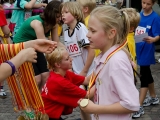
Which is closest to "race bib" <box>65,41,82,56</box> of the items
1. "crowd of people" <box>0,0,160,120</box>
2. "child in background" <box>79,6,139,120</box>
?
"crowd of people" <box>0,0,160,120</box>

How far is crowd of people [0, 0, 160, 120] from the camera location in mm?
2189

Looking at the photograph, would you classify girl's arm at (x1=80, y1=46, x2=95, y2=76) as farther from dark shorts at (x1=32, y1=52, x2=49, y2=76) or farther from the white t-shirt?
dark shorts at (x1=32, y1=52, x2=49, y2=76)

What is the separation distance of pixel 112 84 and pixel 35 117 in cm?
93

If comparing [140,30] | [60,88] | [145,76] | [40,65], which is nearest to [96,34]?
[60,88]

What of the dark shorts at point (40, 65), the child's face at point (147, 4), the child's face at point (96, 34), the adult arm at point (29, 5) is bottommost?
the dark shorts at point (40, 65)

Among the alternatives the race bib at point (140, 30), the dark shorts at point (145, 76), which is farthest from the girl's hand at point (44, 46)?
the dark shorts at point (145, 76)

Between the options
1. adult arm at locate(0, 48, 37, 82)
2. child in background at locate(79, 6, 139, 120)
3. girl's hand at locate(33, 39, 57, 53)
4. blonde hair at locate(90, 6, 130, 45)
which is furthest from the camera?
girl's hand at locate(33, 39, 57, 53)

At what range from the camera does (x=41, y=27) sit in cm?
429

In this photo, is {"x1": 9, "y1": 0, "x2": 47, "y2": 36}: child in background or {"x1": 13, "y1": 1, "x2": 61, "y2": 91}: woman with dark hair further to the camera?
{"x1": 9, "y1": 0, "x2": 47, "y2": 36}: child in background

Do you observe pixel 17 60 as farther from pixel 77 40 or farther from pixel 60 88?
pixel 77 40

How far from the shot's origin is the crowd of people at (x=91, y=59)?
2189 mm

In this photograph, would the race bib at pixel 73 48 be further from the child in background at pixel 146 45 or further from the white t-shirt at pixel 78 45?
the child in background at pixel 146 45

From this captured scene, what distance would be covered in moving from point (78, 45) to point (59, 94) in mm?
989

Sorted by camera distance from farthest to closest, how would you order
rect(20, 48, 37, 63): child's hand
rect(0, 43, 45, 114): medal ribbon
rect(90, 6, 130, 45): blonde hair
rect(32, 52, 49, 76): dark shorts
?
rect(32, 52, 49, 76): dark shorts → rect(0, 43, 45, 114): medal ribbon → rect(20, 48, 37, 63): child's hand → rect(90, 6, 130, 45): blonde hair
